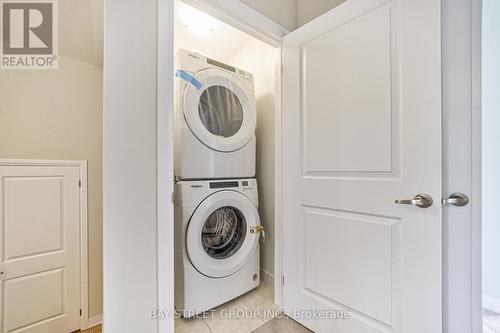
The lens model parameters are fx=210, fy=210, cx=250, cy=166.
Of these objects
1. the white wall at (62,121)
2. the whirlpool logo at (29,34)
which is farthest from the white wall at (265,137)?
the white wall at (62,121)

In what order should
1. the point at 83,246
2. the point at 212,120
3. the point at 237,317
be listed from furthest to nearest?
1. the point at 83,246
2. the point at 212,120
3. the point at 237,317

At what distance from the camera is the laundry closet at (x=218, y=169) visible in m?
1.26

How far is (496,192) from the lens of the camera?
90 centimetres

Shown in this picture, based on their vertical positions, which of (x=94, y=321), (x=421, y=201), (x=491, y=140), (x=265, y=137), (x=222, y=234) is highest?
(x=265, y=137)

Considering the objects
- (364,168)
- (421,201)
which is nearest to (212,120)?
(364,168)

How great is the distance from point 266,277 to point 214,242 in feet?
1.94

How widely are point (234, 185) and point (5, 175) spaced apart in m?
2.06

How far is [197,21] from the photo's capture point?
1.60 meters

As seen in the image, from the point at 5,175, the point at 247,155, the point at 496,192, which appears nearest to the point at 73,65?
the point at 5,175

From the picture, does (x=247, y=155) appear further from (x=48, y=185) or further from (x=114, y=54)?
(x=48, y=185)

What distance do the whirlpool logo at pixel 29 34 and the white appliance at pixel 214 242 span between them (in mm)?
1520

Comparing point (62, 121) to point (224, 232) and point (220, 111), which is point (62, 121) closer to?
point (220, 111)

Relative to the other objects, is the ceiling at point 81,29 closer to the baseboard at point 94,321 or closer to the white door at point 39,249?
the white door at point 39,249

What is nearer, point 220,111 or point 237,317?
point 237,317
